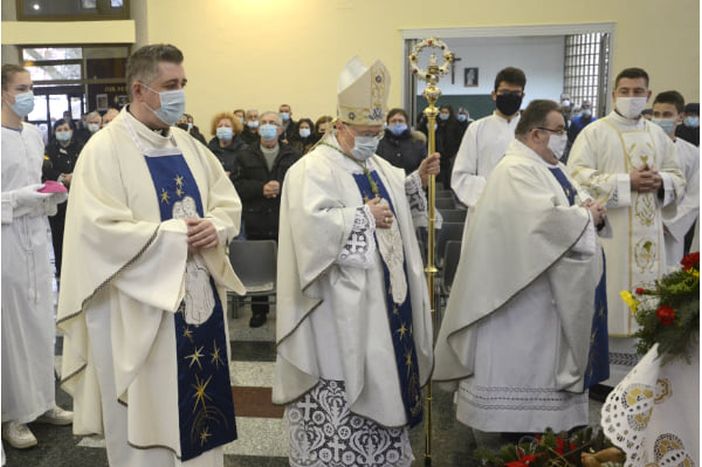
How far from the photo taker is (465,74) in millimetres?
15391

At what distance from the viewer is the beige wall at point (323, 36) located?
1104cm

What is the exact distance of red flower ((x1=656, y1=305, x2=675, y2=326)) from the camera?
6.15 feet

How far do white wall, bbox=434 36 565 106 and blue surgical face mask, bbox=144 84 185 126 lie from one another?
12753 mm

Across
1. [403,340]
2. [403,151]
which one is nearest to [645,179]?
[403,340]

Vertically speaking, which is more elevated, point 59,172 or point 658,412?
point 59,172

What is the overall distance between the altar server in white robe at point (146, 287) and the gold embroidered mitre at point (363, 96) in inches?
28.1

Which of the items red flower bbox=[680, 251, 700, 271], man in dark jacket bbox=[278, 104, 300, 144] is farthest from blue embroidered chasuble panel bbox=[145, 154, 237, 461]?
man in dark jacket bbox=[278, 104, 300, 144]

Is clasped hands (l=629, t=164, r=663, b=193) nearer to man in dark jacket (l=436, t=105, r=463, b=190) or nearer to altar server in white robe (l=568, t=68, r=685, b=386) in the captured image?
altar server in white robe (l=568, t=68, r=685, b=386)

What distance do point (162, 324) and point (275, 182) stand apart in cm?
328

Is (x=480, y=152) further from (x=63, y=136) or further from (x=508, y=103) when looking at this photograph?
(x=63, y=136)

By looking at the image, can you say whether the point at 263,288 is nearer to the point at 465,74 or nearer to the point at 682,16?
the point at 682,16

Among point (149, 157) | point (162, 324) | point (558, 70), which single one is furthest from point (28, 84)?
point (558, 70)

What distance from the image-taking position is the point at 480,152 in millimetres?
5199

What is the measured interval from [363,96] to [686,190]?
3.18 meters
